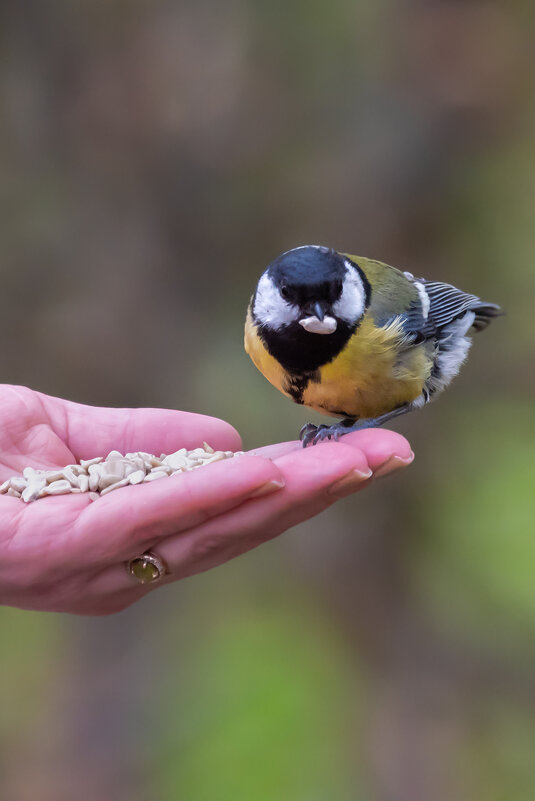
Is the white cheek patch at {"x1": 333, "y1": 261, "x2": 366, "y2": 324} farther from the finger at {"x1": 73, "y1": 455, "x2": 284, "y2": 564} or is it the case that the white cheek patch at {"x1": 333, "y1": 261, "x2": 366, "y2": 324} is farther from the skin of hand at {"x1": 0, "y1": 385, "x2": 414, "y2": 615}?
the finger at {"x1": 73, "y1": 455, "x2": 284, "y2": 564}

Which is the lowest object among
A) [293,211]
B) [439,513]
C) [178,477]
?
[439,513]

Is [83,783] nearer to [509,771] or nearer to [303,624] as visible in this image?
[303,624]

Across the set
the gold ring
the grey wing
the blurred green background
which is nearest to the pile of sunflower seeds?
the gold ring

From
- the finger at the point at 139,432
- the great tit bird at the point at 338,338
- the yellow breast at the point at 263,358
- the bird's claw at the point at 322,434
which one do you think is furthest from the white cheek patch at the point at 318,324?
the finger at the point at 139,432

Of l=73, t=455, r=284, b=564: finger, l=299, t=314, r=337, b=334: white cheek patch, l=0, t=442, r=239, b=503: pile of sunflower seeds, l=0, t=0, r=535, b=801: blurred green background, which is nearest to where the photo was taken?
l=73, t=455, r=284, b=564: finger

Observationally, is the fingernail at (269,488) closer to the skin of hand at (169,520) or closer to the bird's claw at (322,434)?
the skin of hand at (169,520)

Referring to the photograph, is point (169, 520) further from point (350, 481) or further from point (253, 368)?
point (253, 368)

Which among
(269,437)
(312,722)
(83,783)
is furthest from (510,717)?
(83,783)
